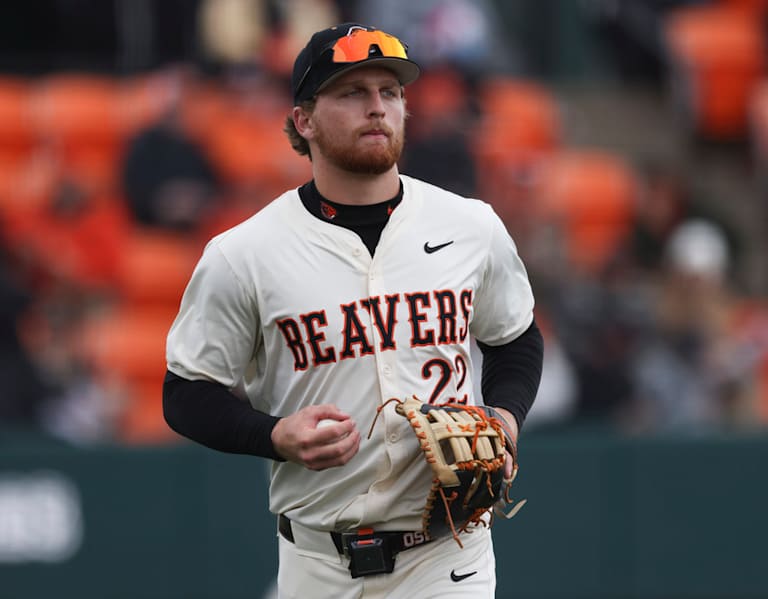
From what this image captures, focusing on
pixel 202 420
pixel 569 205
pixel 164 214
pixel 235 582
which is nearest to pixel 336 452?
pixel 202 420

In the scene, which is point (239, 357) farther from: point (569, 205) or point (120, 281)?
point (569, 205)

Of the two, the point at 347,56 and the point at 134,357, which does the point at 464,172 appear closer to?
the point at 134,357

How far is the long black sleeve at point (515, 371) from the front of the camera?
398 centimetres

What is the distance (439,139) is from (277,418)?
5.99 metres

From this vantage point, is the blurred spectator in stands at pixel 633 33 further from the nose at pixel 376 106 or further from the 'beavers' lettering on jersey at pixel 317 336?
the 'beavers' lettering on jersey at pixel 317 336

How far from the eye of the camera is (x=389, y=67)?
3.75 m

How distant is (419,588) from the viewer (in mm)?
3779

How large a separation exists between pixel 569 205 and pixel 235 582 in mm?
4352

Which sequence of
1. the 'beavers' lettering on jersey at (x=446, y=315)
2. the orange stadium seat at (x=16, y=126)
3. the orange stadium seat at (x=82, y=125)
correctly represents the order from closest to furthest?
1. the 'beavers' lettering on jersey at (x=446, y=315)
2. the orange stadium seat at (x=82, y=125)
3. the orange stadium seat at (x=16, y=126)

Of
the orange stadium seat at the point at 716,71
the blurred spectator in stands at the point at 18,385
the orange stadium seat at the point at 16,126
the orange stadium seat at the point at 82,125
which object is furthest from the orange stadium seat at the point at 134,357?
the orange stadium seat at the point at 716,71

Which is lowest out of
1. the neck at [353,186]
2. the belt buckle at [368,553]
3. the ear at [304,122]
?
the belt buckle at [368,553]

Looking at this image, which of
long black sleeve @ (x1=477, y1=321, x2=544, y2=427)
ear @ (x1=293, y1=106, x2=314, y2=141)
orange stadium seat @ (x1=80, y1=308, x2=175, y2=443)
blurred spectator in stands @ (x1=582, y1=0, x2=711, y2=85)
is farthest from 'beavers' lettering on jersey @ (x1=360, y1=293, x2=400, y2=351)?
blurred spectator in stands @ (x1=582, y1=0, x2=711, y2=85)

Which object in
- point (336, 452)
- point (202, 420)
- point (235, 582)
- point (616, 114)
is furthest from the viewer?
point (616, 114)

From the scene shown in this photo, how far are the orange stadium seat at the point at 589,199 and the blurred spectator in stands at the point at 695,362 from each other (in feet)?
4.74
